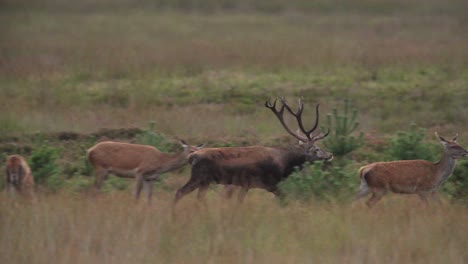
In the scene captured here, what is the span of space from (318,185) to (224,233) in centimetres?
267

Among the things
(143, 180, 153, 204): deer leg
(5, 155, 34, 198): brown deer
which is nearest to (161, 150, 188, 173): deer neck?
(143, 180, 153, 204): deer leg

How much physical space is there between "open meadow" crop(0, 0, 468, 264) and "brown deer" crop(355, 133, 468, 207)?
211mm

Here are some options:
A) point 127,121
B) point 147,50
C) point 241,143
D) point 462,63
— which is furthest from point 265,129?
point 147,50

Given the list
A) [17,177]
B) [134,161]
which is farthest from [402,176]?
[17,177]

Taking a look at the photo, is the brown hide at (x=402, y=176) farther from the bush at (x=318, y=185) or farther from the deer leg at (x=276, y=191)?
the deer leg at (x=276, y=191)

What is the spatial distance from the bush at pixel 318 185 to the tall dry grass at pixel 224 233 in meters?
0.95

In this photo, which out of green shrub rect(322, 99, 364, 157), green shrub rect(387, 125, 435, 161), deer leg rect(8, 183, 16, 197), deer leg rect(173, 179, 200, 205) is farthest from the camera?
green shrub rect(322, 99, 364, 157)

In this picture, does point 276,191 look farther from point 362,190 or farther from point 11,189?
point 11,189

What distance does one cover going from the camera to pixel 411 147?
1391 centimetres

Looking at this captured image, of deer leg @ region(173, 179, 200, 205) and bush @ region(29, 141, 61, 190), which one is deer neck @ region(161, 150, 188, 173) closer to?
deer leg @ region(173, 179, 200, 205)

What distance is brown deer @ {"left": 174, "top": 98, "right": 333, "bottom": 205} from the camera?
1247cm

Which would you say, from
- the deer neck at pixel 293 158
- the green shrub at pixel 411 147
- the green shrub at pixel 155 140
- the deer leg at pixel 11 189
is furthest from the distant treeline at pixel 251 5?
the deer leg at pixel 11 189

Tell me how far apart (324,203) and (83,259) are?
136 inches

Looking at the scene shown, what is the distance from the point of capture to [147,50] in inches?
985
